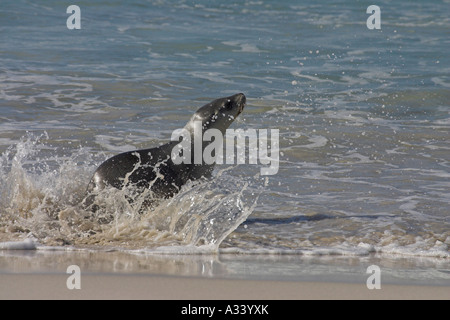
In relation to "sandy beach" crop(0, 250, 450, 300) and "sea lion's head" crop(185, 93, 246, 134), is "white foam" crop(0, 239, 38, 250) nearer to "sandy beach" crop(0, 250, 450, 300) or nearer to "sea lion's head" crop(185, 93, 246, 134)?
"sandy beach" crop(0, 250, 450, 300)

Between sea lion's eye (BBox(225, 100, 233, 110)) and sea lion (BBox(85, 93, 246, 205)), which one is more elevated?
sea lion's eye (BBox(225, 100, 233, 110))

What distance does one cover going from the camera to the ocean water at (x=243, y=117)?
5613mm

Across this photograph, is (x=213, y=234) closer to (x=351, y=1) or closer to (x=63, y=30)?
(x=63, y=30)

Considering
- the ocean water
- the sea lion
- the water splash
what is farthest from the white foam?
the sea lion

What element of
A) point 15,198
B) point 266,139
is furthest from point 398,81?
point 15,198

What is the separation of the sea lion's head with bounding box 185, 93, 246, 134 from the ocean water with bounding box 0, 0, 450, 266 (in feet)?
1.47

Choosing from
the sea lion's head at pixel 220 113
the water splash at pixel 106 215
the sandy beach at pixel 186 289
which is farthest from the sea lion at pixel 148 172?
the sandy beach at pixel 186 289

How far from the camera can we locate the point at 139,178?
20.1 ft

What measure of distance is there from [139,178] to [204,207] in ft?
2.26

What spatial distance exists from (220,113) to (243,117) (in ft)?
12.2

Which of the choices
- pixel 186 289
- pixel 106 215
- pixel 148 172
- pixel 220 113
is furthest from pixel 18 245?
pixel 220 113

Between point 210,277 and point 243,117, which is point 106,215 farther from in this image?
point 243,117

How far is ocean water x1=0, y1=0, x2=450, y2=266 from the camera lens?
18.4 ft

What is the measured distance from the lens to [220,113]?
22.7 feet
